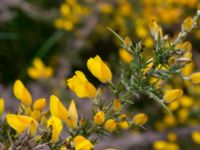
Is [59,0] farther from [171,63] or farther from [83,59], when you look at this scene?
[171,63]

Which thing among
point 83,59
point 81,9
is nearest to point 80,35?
point 81,9

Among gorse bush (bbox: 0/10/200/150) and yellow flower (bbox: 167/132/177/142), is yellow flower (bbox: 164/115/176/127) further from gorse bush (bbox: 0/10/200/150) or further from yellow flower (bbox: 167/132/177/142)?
gorse bush (bbox: 0/10/200/150)

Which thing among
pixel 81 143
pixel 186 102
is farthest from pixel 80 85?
pixel 186 102

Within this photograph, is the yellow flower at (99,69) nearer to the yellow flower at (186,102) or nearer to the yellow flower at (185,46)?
the yellow flower at (185,46)

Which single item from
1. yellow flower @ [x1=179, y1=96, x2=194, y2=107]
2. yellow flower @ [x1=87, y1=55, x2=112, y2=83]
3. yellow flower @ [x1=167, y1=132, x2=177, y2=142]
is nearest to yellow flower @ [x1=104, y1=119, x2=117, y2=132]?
yellow flower @ [x1=87, y1=55, x2=112, y2=83]

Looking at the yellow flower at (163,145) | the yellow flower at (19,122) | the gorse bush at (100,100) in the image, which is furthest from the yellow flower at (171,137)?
the yellow flower at (19,122)

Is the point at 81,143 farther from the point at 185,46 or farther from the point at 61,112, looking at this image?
the point at 185,46
